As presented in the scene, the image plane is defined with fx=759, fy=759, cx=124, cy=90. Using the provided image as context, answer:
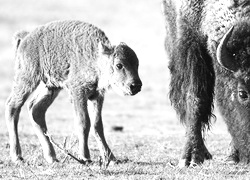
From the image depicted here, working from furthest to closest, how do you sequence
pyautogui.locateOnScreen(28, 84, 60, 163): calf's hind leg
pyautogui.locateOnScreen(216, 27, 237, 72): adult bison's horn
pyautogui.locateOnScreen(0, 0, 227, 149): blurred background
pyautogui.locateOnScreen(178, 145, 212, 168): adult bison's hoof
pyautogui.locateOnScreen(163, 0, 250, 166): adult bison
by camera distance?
pyautogui.locateOnScreen(0, 0, 227, 149): blurred background, pyautogui.locateOnScreen(28, 84, 60, 163): calf's hind leg, pyautogui.locateOnScreen(178, 145, 212, 168): adult bison's hoof, pyautogui.locateOnScreen(163, 0, 250, 166): adult bison, pyautogui.locateOnScreen(216, 27, 237, 72): adult bison's horn

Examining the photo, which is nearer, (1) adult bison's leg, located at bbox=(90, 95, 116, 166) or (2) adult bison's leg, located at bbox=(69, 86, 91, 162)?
(2) adult bison's leg, located at bbox=(69, 86, 91, 162)

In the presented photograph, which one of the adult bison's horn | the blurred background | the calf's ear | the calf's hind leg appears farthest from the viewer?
the blurred background

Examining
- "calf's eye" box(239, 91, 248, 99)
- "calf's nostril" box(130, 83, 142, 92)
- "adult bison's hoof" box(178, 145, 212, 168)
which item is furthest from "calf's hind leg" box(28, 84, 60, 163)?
"calf's eye" box(239, 91, 248, 99)

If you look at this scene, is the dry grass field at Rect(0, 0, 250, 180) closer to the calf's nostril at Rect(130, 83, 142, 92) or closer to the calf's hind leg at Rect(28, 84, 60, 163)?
the calf's hind leg at Rect(28, 84, 60, 163)

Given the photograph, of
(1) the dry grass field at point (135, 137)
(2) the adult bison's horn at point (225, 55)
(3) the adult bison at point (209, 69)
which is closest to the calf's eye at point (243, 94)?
(3) the adult bison at point (209, 69)

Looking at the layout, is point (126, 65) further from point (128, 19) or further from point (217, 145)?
point (128, 19)

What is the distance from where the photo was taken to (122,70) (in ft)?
29.0

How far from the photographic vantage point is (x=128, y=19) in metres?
46.6

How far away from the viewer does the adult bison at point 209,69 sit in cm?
867

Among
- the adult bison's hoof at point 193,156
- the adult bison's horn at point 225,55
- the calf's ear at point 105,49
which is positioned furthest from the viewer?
the adult bison's hoof at point 193,156

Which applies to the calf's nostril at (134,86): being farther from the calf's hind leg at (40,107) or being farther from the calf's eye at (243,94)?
the calf's hind leg at (40,107)

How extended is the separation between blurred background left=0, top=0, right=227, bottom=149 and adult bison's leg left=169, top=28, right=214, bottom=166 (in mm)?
2487

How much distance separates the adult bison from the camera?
28.5 feet

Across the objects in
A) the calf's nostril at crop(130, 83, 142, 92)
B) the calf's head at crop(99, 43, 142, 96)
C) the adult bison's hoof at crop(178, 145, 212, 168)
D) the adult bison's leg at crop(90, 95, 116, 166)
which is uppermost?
the calf's head at crop(99, 43, 142, 96)
